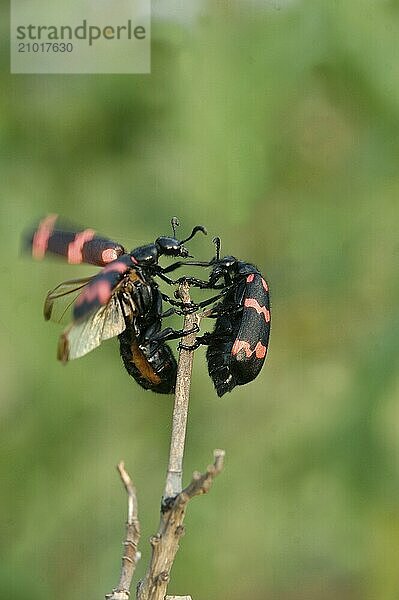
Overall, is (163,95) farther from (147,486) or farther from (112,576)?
(112,576)

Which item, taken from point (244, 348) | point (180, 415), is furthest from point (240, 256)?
point (180, 415)

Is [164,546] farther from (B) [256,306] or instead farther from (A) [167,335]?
(B) [256,306]

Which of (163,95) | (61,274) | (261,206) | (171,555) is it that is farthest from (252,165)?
(171,555)

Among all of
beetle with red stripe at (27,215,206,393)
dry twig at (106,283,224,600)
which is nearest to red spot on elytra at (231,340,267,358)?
beetle with red stripe at (27,215,206,393)

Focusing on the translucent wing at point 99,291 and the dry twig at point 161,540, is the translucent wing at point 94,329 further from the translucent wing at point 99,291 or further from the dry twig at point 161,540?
the dry twig at point 161,540

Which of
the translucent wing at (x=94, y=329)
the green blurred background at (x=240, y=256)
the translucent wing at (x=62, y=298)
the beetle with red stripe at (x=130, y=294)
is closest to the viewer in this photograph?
the translucent wing at (x=94, y=329)

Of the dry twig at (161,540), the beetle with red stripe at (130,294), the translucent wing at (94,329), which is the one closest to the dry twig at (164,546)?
the dry twig at (161,540)

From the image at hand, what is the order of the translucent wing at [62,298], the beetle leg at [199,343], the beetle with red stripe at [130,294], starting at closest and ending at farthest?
the beetle leg at [199,343], the beetle with red stripe at [130,294], the translucent wing at [62,298]
